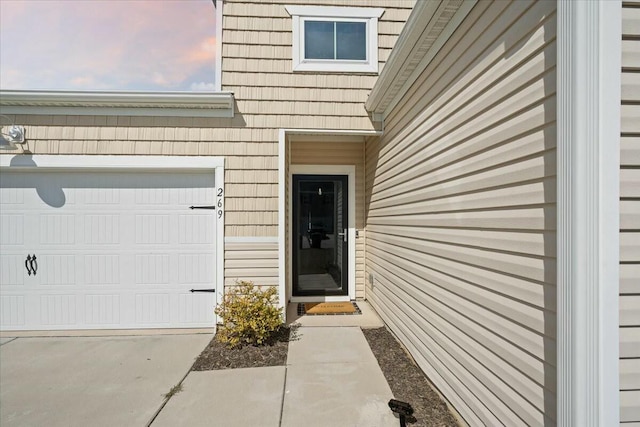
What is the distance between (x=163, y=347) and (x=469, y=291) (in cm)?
336

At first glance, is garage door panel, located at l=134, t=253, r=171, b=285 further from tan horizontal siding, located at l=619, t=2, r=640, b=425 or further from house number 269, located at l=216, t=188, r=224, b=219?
tan horizontal siding, located at l=619, t=2, r=640, b=425

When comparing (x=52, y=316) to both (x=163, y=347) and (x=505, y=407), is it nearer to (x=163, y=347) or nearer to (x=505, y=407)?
(x=163, y=347)

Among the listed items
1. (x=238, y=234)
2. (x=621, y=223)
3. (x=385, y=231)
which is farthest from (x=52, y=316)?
(x=621, y=223)

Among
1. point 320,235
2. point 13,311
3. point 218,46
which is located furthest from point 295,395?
point 218,46

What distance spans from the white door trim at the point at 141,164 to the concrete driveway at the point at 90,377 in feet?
3.12

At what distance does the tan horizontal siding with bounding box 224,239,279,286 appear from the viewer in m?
4.07

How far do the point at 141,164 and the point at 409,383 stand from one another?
393 cm

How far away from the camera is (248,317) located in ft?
11.8

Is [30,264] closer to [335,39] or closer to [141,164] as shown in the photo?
[141,164]

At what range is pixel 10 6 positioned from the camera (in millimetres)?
4594

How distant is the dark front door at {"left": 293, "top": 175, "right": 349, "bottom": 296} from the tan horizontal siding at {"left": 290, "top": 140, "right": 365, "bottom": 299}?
22 centimetres

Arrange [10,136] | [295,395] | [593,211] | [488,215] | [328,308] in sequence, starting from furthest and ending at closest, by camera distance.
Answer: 1. [328,308]
2. [10,136]
3. [295,395]
4. [488,215]
5. [593,211]

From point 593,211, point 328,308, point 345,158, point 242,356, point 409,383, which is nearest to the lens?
point 593,211

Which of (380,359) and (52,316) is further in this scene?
(52,316)
